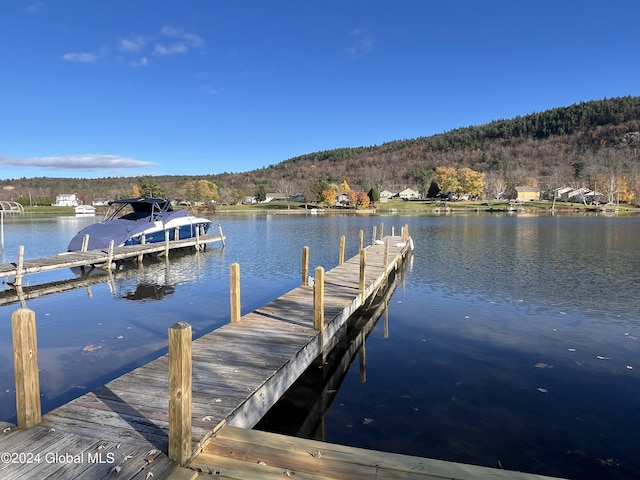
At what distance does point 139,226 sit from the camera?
79.8 ft

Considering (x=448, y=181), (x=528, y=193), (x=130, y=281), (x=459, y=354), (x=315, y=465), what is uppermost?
(x=448, y=181)

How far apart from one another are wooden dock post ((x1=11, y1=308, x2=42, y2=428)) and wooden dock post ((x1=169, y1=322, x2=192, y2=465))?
140 cm

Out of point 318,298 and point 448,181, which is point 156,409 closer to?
point 318,298

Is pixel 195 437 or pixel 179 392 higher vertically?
pixel 179 392

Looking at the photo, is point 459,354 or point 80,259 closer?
point 459,354

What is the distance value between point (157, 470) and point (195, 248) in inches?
1055

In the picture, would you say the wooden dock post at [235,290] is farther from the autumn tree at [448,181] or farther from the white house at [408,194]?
the white house at [408,194]

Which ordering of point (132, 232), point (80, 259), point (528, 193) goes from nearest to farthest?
point (80, 259) → point (132, 232) → point (528, 193)

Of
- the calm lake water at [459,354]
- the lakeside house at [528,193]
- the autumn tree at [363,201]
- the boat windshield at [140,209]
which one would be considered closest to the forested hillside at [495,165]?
the lakeside house at [528,193]

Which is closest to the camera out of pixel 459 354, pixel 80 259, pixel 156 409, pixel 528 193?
pixel 156 409

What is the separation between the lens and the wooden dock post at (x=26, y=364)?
13.2ft

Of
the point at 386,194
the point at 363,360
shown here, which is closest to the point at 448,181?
the point at 386,194

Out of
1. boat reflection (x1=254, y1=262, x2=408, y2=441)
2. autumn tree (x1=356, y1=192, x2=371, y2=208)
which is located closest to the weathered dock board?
boat reflection (x1=254, y1=262, x2=408, y2=441)

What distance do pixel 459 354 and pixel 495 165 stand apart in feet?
544
